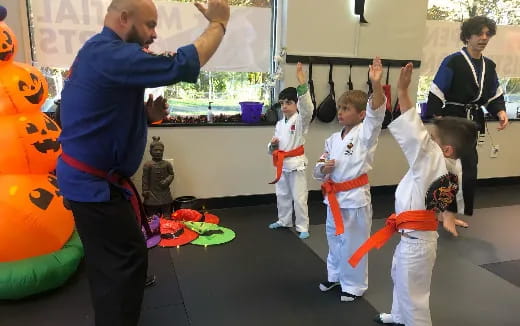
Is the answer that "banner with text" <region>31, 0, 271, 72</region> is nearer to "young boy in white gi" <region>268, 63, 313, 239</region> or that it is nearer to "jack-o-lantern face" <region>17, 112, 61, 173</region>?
"young boy in white gi" <region>268, 63, 313, 239</region>

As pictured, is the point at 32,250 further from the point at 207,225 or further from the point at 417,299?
the point at 417,299

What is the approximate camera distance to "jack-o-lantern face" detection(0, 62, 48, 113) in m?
2.37

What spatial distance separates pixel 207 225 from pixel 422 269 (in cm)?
202

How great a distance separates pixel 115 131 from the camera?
1.43 metres

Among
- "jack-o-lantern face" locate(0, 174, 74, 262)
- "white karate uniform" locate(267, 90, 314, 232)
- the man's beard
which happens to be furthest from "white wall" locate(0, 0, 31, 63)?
the man's beard

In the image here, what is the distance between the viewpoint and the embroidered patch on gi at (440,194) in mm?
1707

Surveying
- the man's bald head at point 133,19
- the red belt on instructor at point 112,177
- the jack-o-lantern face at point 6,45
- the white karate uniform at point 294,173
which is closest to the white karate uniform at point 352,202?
the white karate uniform at point 294,173

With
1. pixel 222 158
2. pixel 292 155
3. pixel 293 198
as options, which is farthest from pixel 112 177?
pixel 222 158

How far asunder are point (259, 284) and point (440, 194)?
1287 mm

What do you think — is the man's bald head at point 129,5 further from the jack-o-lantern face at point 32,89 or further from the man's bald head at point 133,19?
the jack-o-lantern face at point 32,89

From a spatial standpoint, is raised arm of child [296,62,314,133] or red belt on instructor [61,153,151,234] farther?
raised arm of child [296,62,314,133]

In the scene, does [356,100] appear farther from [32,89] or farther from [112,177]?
[32,89]

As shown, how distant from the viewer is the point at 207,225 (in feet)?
11.2

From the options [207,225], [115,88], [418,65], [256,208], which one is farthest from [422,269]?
[418,65]
